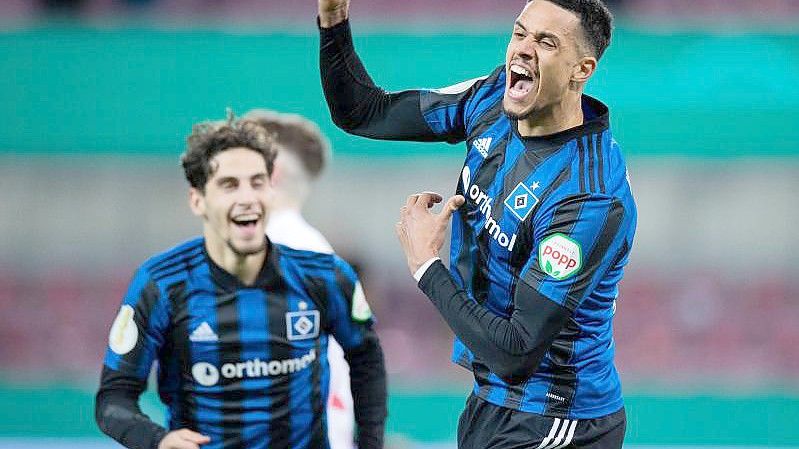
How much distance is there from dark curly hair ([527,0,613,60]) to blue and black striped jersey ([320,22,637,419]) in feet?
0.54

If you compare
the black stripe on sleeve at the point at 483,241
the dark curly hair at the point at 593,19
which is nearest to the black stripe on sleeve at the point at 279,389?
the black stripe on sleeve at the point at 483,241

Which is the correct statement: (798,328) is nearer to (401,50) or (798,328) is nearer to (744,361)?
(744,361)

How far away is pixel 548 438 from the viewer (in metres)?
3.04

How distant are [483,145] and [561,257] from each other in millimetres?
386

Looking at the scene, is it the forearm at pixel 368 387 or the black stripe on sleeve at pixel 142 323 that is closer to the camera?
the black stripe on sleeve at pixel 142 323

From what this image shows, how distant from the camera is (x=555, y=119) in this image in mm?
2965

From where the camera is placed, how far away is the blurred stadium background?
9578 millimetres

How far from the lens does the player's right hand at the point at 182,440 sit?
10.8ft

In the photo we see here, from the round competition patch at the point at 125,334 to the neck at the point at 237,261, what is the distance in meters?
0.31

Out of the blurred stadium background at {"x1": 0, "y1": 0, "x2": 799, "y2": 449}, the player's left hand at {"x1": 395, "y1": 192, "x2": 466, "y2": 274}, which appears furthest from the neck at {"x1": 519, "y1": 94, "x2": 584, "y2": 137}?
the blurred stadium background at {"x1": 0, "y1": 0, "x2": 799, "y2": 449}

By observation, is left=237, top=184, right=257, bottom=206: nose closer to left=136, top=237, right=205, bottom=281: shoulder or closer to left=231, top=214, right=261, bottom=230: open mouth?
left=231, top=214, right=261, bottom=230: open mouth

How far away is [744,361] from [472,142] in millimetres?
7256

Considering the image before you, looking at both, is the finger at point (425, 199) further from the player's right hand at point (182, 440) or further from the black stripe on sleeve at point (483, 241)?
the player's right hand at point (182, 440)

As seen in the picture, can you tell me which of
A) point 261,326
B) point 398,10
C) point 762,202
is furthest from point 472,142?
point 762,202
